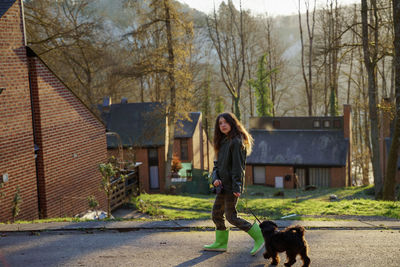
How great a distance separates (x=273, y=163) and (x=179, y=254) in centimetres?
2947

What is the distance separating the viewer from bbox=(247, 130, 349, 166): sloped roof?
113 feet

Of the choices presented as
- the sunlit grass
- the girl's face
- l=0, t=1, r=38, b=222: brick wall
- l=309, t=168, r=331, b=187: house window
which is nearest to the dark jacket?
the girl's face

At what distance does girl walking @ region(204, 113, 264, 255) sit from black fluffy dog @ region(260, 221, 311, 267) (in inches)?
20.2

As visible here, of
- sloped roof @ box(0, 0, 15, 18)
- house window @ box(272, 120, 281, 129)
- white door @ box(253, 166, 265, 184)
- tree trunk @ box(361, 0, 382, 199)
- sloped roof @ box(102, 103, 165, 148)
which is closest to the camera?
sloped roof @ box(0, 0, 15, 18)

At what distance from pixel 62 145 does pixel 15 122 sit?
227cm

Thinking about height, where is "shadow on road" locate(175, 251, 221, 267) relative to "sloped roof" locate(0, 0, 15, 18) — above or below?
below

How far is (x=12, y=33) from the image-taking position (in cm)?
1096

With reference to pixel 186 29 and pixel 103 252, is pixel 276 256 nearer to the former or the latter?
pixel 103 252

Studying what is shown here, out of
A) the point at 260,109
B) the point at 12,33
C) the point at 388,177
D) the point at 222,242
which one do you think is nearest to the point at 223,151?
the point at 222,242

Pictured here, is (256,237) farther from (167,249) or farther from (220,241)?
(167,249)

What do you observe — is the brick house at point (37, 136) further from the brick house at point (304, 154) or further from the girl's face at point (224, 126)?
the brick house at point (304, 154)

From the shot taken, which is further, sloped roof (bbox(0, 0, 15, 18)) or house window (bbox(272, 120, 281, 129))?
house window (bbox(272, 120, 281, 129))

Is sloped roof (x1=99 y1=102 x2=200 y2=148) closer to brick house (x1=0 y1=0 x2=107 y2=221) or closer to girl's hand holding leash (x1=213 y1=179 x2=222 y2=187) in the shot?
brick house (x1=0 y1=0 x2=107 y2=221)

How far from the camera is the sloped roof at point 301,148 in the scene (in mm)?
34312
